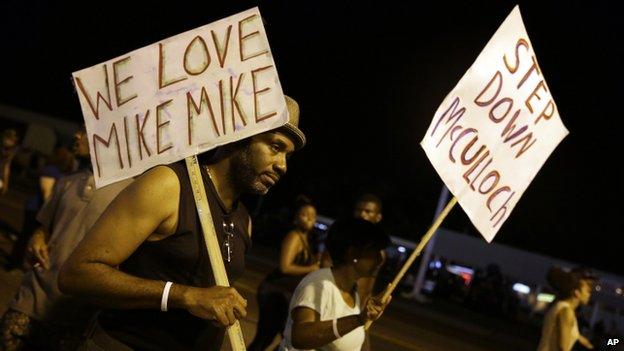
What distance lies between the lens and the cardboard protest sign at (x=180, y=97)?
7.77ft

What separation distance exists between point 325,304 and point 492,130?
122 centimetres

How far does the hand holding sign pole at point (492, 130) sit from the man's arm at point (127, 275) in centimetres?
146

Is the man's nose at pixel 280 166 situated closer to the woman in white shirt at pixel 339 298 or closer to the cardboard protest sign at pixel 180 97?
the cardboard protest sign at pixel 180 97

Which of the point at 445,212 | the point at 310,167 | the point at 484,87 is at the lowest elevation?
the point at 445,212

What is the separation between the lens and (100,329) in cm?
233

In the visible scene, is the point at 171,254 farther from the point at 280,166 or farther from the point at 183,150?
the point at 280,166

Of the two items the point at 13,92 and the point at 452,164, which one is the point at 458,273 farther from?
the point at 13,92

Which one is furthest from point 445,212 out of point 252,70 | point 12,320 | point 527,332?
point 527,332

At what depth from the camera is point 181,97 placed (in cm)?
239

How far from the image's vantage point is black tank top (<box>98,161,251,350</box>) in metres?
2.24

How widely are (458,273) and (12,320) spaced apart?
21.8 meters

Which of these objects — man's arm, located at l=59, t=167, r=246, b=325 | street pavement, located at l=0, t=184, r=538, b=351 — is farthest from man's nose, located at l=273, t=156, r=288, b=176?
street pavement, located at l=0, t=184, r=538, b=351

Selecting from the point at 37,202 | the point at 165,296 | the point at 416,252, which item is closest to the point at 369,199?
the point at 416,252

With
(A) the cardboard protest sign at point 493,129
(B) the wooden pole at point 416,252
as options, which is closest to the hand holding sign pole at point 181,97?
(B) the wooden pole at point 416,252
